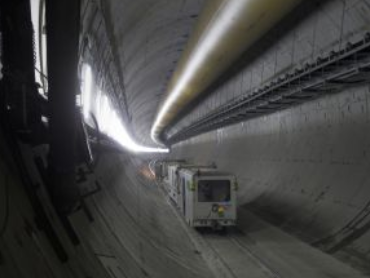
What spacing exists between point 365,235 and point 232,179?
588 cm

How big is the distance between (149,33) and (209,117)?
13343mm

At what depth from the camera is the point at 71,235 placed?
5973mm

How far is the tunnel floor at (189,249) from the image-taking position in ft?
25.6

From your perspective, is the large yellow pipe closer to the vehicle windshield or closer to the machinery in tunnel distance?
the machinery in tunnel distance

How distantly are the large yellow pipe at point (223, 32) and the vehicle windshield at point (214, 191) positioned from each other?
393 cm

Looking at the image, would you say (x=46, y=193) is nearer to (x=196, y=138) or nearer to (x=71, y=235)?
(x=71, y=235)

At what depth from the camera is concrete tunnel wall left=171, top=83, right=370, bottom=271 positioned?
1461cm

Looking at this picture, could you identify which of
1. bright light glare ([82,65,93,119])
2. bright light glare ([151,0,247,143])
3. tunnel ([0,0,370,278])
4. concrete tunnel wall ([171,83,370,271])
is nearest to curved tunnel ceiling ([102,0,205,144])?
tunnel ([0,0,370,278])

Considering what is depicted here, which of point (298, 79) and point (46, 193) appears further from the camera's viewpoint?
point (298, 79)

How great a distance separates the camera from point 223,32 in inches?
566

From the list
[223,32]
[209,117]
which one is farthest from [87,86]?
[209,117]

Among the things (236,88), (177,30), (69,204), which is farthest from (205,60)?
(69,204)

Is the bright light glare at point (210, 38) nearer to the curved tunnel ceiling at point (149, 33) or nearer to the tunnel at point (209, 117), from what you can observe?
the tunnel at point (209, 117)

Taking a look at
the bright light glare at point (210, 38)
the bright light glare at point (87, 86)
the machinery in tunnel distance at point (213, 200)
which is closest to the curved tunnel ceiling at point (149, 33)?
the bright light glare at point (210, 38)
